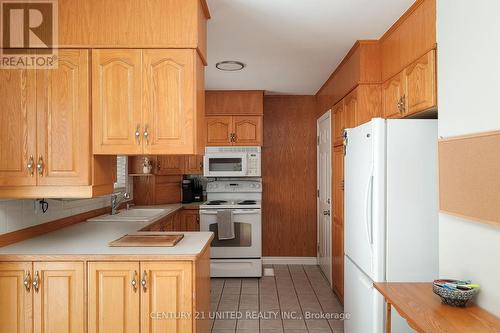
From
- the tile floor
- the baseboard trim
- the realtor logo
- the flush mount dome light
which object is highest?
the flush mount dome light

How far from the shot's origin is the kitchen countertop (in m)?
2.09

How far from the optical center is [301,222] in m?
5.18

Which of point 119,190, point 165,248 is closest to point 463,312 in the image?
point 165,248

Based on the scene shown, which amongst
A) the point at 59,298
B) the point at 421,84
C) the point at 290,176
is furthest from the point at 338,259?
the point at 59,298

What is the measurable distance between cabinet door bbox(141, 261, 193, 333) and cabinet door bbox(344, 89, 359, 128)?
1993 millimetres

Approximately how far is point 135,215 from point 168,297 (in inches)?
82.0

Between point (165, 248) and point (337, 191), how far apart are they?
221cm

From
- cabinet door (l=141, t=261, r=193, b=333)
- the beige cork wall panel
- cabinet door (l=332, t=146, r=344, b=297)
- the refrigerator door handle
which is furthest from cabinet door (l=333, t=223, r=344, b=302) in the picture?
cabinet door (l=141, t=261, r=193, b=333)

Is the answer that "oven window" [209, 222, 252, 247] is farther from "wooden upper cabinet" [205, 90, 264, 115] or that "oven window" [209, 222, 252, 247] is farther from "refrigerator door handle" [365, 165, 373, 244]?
"refrigerator door handle" [365, 165, 373, 244]

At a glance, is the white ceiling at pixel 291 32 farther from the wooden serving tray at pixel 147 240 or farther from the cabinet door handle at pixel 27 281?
the cabinet door handle at pixel 27 281

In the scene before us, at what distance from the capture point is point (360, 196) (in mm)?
2445

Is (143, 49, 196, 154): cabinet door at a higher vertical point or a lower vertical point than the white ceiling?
lower

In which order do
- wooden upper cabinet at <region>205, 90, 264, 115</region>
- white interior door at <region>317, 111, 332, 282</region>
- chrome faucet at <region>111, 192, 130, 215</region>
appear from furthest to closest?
wooden upper cabinet at <region>205, 90, 264, 115</region>, white interior door at <region>317, 111, 332, 282</region>, chrome faucet at <region>111, 192, 130, 215</region>

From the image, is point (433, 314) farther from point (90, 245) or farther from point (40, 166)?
point (40, 166)
